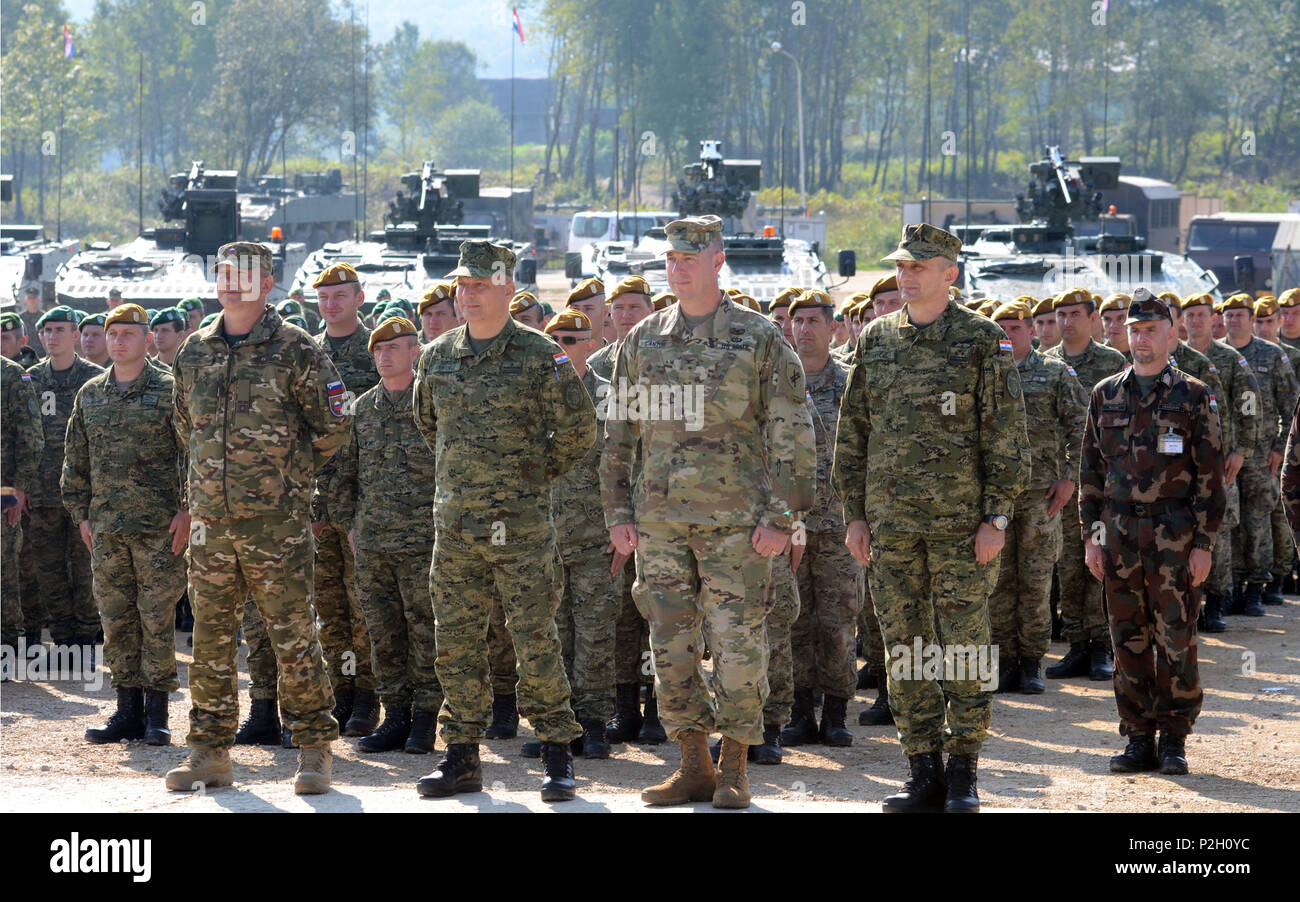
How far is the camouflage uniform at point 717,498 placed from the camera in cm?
597

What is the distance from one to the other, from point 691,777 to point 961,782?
94 cm

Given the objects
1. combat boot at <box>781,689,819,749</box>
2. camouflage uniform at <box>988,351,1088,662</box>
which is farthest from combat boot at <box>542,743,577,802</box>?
camouflage uniform at <box>988,351,1088,662</box>

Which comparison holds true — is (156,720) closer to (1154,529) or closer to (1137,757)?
(1137,757)

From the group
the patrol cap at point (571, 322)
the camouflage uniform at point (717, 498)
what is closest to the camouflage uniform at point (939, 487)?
the camouflage uniform at point (717, 498)

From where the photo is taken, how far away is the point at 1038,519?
9008mm

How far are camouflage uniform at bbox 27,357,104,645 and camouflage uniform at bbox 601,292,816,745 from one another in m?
5.17

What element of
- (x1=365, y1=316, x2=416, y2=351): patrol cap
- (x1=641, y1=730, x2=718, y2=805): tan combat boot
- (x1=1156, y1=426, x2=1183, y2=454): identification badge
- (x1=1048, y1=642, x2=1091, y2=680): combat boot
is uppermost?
(x1=365, y1=316, x2=416, y2=351): patrol cap

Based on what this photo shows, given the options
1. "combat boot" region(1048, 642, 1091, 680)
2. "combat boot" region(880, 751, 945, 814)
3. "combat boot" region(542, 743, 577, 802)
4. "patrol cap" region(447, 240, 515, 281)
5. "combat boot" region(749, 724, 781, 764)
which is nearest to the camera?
"combat boot" region(880, 751, 945, 814)

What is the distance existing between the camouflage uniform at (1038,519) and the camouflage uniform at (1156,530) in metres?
1.81

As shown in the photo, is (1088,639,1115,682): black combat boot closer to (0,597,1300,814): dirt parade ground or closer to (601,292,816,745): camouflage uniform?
(0,597,1300,814): dirt parade ground

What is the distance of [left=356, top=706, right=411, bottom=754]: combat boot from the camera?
770 centimetres

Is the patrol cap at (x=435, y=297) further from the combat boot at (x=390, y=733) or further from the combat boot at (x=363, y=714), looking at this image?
the combat boot at (x=390, y=733)
